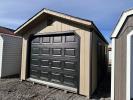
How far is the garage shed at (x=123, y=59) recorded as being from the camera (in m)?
5.66

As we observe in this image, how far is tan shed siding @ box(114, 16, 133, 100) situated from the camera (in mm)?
5743

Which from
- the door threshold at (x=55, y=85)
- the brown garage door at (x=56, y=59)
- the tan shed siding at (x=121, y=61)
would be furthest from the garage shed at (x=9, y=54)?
the tan shed siding at (x=121, y=61)

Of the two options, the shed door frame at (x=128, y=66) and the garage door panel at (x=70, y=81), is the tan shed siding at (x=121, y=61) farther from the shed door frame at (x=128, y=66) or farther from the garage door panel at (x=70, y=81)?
the garage door panel at (x=70, y=81)

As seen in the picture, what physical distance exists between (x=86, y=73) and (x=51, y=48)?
2.46 meters

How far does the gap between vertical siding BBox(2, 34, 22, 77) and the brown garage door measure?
2406 millimetres

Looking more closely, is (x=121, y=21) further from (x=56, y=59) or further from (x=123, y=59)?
(x=56, y=59)

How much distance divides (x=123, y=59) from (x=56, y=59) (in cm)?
350

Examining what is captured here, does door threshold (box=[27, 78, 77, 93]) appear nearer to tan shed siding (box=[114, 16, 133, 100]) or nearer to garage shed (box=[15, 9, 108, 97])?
garage shed (box=[15, 9, 108, 97])

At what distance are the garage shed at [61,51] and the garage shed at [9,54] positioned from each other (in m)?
1.80

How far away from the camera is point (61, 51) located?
8.04 meters

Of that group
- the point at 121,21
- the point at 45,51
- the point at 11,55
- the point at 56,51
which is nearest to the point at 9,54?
the point at 11,55

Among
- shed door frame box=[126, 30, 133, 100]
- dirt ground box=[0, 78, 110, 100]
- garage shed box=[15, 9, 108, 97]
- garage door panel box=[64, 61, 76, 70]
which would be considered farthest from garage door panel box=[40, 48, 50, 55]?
shed door frame box=[126, 30, 133, 100]

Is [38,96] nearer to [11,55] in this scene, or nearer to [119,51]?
[119,51]

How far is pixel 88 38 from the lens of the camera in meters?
6.98
